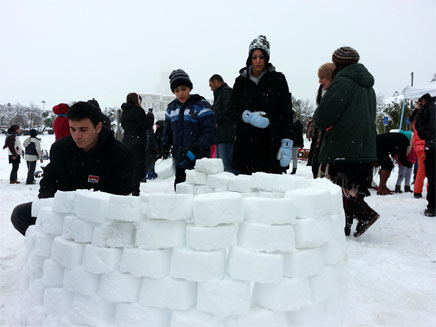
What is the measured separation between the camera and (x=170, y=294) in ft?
4.85

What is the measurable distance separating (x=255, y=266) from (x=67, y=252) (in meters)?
0.93

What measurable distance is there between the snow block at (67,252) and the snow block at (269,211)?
2.73 feet

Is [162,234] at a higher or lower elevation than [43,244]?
higher

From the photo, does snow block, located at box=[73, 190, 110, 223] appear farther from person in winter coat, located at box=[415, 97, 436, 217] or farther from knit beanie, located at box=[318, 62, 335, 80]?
person in winter coat, located at box=[415, 97, 436, 217]

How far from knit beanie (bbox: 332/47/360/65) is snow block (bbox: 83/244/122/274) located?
9.63ft

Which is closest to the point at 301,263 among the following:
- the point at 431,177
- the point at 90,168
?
the point at 90,168

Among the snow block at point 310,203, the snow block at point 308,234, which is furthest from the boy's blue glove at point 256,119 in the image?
the snow block at point 308,234

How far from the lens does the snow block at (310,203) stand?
1.61 metres

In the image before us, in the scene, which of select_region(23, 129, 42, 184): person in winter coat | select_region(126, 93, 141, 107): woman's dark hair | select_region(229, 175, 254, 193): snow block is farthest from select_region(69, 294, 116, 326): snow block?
select_region(23, 129, 42, 184): person in winter coat

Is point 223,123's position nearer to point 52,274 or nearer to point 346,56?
point 346,56

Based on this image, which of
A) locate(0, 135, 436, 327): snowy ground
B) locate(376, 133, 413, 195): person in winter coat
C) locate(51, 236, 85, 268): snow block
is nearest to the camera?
locate(51, 236, 85, 268): snow block

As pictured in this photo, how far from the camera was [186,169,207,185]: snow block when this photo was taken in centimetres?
321

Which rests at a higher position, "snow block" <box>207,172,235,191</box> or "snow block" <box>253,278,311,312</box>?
"snow block" <box>207,172,235,191</box>

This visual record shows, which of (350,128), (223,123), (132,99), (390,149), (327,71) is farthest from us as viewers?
(390,149)
